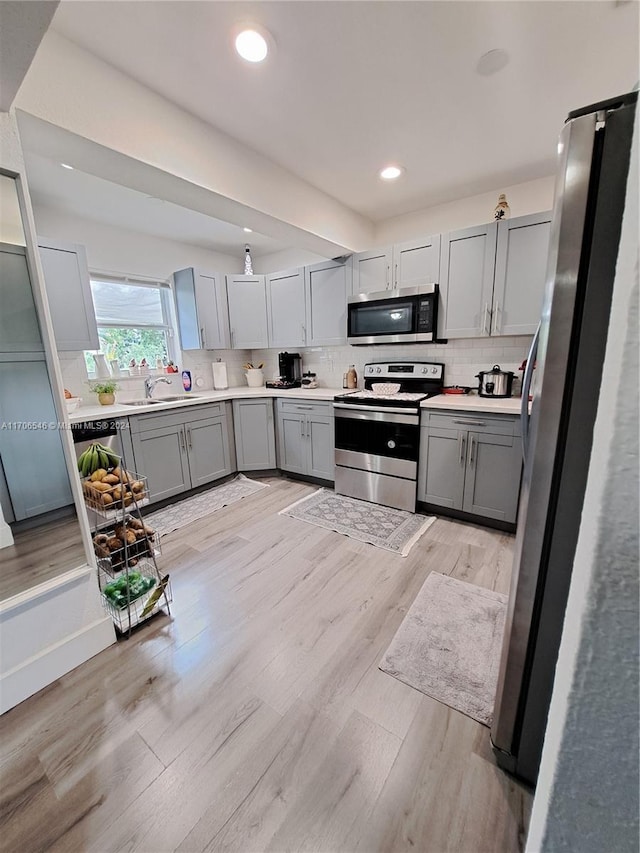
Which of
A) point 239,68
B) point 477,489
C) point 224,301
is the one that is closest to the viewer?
point 239,68

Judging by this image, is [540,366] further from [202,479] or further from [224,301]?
[224,301]

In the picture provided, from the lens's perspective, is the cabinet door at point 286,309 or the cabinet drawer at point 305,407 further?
the cabinet door at point 286,309

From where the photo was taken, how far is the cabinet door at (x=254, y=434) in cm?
370

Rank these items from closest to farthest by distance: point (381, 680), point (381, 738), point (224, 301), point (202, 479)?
point (381, 738) < point (381, 680) < point (202, 479) < point (224, 301)

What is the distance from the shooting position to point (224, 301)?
12.8ft

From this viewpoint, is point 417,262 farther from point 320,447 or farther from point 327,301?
point 320,447

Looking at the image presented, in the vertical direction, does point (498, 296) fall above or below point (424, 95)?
below

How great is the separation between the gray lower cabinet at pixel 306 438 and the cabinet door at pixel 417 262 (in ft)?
4.42

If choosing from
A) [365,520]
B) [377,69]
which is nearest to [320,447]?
[365,520]

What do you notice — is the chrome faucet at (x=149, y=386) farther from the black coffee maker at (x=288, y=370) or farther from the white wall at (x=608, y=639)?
the white wall at (x=608, y=639)

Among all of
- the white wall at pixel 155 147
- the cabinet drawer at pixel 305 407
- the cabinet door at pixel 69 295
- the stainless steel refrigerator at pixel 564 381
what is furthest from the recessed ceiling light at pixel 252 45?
the cabinet drawer at pixel 305 407

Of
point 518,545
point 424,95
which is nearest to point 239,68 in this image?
point 424,95

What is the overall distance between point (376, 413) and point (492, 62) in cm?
214

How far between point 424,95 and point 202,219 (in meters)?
2.16
